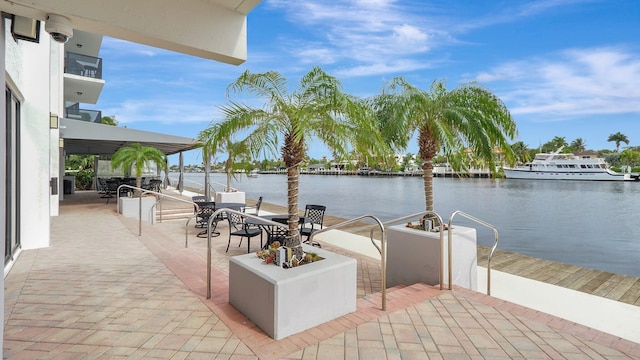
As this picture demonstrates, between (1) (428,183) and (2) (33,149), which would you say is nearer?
(2) (33,149)

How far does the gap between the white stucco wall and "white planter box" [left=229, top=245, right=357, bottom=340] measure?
204 inches

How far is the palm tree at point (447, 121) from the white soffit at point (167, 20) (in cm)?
385

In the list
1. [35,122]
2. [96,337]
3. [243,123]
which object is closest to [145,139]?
[35,122]

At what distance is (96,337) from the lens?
3086mm

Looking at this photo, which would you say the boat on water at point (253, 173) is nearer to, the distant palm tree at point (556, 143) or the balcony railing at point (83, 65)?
the balcony railing at point (83, 65)

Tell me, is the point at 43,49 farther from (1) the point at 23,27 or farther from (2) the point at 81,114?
(2) the point at 81,114

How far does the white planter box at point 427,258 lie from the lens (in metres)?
4.96

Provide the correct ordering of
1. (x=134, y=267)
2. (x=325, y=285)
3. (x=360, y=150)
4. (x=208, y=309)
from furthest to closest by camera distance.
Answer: (x=134, y=267) < (x=360, y=150) < (x=208, y=309) < (x=325, y=285)

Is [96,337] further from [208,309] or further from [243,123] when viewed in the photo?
[243,123]

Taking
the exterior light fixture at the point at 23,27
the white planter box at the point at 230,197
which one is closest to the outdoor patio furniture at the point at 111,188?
the white planter box at the point at 230,197

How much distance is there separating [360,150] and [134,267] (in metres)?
4.24

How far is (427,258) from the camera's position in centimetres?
504

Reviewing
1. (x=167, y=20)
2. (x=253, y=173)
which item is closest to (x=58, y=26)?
(x=167, y=20)

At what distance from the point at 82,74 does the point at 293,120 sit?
58.2 ft
